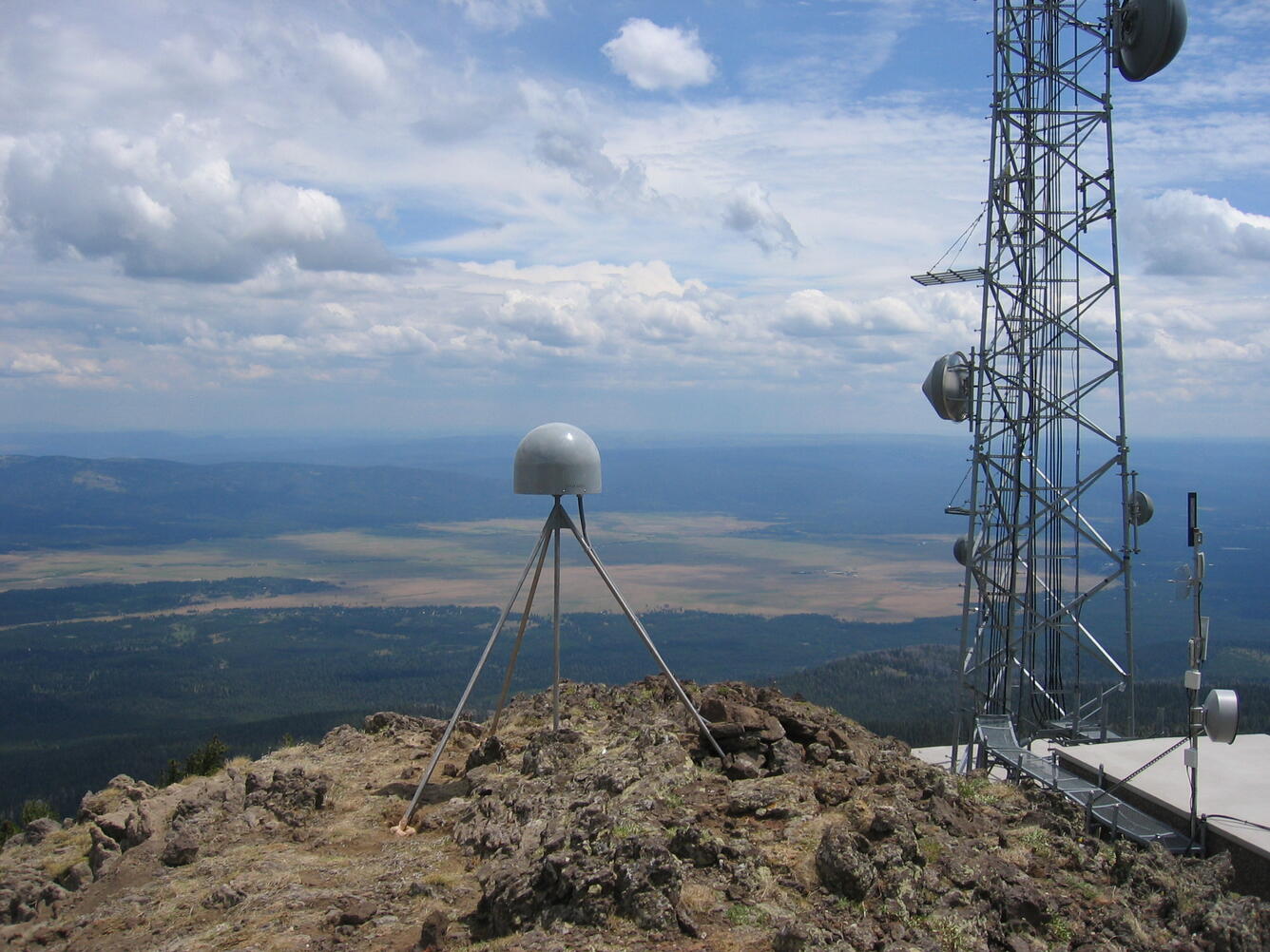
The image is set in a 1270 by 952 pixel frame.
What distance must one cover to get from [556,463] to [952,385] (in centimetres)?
1064

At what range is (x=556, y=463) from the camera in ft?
43.9

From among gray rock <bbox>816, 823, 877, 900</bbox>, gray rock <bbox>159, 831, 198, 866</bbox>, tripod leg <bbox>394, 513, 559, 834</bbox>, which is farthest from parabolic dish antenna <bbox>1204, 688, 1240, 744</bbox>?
gray rock <bbox>159, 831, 198, 866</bbox>

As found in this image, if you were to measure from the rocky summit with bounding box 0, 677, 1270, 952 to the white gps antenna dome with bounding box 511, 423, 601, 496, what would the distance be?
3.55 meters

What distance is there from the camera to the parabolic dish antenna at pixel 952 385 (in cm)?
2045

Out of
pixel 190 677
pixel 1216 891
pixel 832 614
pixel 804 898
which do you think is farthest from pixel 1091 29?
pixel 832 614

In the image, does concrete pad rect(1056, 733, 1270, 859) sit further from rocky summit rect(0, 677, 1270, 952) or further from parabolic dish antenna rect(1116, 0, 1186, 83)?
parabolic dish antenna rect(1116, 0, 1186, 83)

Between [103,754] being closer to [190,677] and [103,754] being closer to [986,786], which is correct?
[190,677]

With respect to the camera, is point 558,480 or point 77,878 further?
point 558,480

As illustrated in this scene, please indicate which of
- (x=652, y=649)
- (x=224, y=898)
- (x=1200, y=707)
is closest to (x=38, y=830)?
(x=224, y=898)

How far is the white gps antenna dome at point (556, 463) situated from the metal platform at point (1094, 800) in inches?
326

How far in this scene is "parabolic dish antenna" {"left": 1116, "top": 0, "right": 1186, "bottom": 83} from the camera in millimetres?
17719

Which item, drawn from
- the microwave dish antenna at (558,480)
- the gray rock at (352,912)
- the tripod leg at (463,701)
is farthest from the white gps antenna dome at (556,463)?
the gray rock at (352,912)

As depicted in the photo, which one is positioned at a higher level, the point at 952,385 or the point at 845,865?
the point at 952,385

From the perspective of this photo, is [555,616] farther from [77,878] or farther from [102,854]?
[77,878]
